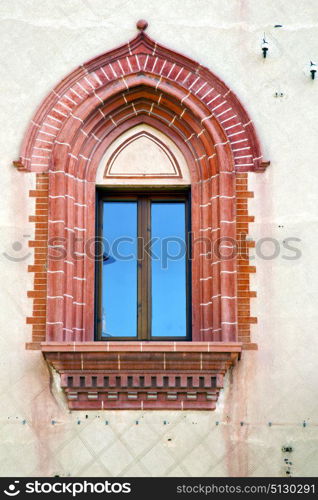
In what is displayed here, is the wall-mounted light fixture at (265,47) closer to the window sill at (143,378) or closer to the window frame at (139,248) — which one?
the window frame at (139,248)

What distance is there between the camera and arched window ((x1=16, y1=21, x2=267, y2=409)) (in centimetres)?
1373

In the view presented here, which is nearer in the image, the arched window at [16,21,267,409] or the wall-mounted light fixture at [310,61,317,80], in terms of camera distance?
the arched window at [16,21,267,409]

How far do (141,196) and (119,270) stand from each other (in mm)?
998

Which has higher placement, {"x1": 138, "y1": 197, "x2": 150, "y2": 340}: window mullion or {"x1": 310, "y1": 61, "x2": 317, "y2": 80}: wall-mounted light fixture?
{"x1": 310, "y1": 61, "x2": 317, "y2": 80}: wall-mounted light fixture

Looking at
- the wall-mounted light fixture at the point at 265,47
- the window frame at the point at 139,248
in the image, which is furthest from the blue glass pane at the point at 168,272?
the wall-mounted light fixture at the point at 265,47

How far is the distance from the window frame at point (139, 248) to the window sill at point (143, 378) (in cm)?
70

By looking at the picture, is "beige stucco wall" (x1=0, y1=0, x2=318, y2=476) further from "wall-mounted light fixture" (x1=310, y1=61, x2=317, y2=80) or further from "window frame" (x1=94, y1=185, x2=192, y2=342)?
"window frame" (x1=94, y1=185, x2=192, y2=342)

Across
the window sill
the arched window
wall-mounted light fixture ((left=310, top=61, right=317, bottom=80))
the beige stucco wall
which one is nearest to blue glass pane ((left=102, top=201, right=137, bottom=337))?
the arched window

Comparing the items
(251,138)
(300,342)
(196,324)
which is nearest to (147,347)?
(196,324)

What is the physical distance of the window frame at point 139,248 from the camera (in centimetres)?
1445

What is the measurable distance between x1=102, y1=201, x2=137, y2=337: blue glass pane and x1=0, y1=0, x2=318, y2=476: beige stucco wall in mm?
1020

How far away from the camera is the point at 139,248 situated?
14.8m

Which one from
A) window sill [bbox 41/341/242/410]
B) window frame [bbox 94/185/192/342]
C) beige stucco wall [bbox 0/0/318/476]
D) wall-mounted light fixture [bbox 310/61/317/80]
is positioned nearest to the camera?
beige stucco wall [bbox 0/0/318/476]

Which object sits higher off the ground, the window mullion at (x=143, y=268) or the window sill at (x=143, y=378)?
the window mullion at (x=143, y=268)
